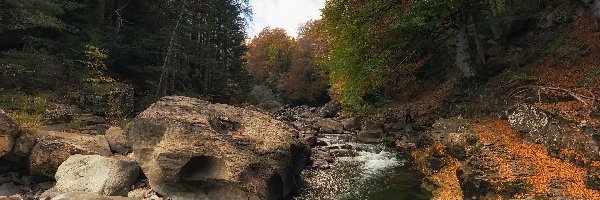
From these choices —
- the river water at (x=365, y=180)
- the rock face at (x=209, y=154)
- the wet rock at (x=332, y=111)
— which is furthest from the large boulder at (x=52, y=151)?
the wet rock at (x=332, y=111)

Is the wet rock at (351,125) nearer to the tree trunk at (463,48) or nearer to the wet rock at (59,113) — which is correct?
the tree trunk at (463,48)

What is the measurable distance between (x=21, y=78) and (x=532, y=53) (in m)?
29.8

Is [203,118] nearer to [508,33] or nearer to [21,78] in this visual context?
[21,78]

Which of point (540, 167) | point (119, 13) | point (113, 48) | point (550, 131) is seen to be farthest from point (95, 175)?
point (119, 13)

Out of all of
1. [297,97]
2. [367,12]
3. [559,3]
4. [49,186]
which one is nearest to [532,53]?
[559,3]

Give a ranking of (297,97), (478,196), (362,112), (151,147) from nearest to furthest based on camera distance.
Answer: (478,196) → (151,147) → (362,112) → (297,97)

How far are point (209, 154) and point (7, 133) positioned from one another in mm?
7727

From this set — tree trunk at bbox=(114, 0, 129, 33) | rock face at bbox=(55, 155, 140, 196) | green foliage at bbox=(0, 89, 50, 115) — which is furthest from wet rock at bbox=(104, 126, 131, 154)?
tree trunk at bbox=(114, 0, 129, 33)

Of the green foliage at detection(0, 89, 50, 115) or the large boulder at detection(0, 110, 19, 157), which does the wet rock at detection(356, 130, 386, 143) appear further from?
the large boulder at detection(0, 110, 19, 157)

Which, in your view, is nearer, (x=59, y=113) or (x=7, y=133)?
(x=7, y=133)

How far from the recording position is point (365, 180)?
16.6 meters

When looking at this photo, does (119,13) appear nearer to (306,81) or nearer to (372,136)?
(372,136)

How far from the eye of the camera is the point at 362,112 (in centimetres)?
3080

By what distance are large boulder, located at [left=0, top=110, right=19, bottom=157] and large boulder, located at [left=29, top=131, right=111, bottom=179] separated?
2.39 feet
